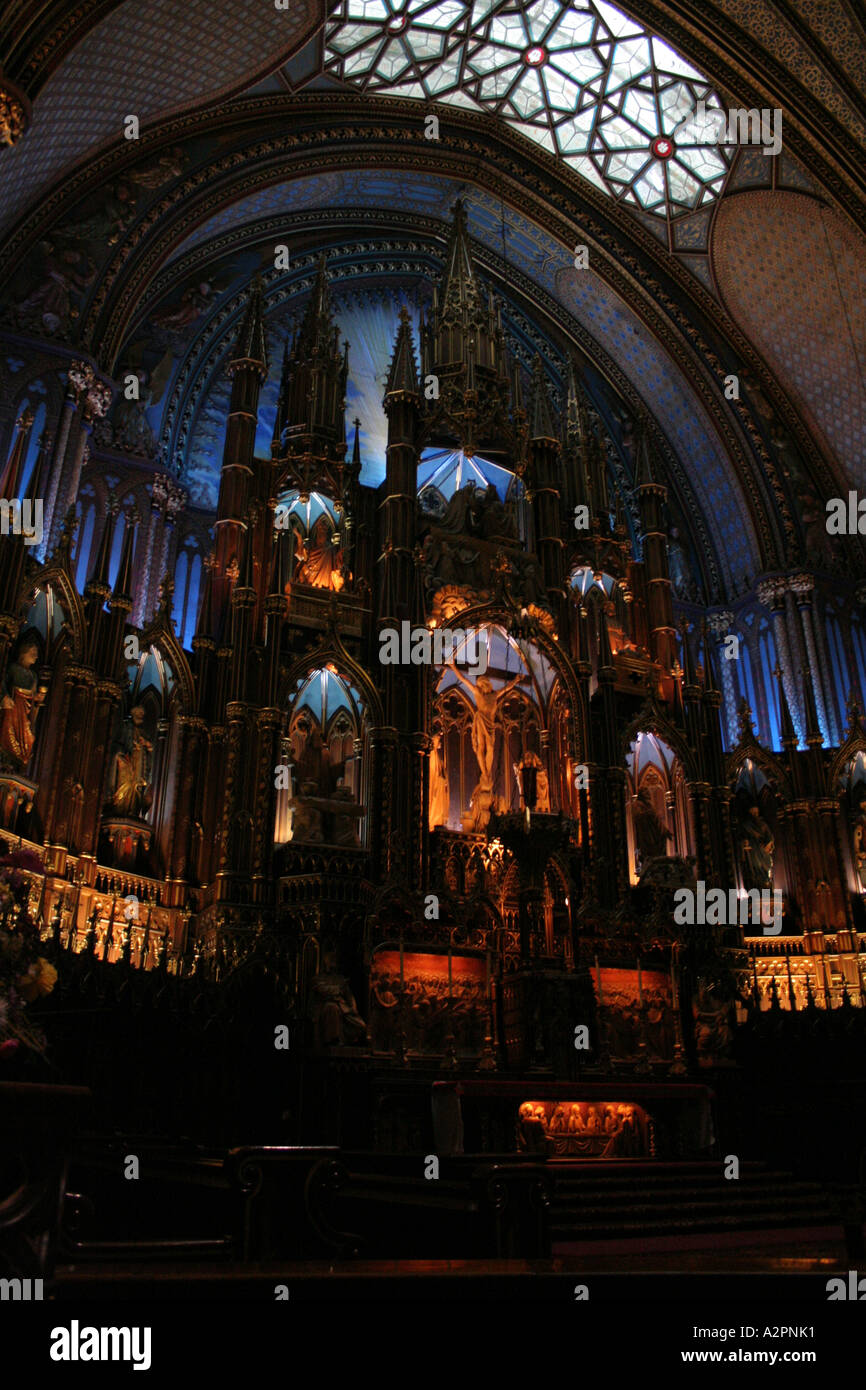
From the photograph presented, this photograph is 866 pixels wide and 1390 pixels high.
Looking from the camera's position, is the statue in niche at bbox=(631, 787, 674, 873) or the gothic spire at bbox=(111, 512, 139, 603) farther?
the statue in niche at bbox=(631, 787, 674, 873)

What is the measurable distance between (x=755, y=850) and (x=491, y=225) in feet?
58.0

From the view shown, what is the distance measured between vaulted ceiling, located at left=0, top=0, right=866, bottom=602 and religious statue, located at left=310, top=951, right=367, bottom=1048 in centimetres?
1208

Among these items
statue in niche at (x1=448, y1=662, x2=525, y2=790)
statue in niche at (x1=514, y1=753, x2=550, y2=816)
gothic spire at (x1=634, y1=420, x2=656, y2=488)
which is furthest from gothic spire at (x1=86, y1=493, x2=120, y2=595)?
gothic spire at (x1=634, y1=420, x2=656, y2=488)

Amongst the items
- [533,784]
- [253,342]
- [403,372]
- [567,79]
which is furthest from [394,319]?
[533,784]

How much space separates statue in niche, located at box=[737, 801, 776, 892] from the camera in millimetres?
21516

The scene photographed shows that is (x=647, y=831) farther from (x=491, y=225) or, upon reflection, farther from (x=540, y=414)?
(x=491, y=225)

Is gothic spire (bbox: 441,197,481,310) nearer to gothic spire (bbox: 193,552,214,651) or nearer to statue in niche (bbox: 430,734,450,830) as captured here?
gothic spire (bbox: 193,552,214,651)

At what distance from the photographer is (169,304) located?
23281 mm

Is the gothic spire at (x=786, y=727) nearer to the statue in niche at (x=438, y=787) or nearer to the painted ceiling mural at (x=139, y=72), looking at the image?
the statue in niche at (x=438, y=787)

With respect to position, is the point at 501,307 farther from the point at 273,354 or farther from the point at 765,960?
the point at 765,960

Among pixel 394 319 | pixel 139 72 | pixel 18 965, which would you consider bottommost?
pixel 18 965

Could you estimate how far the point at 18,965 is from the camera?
732cm
